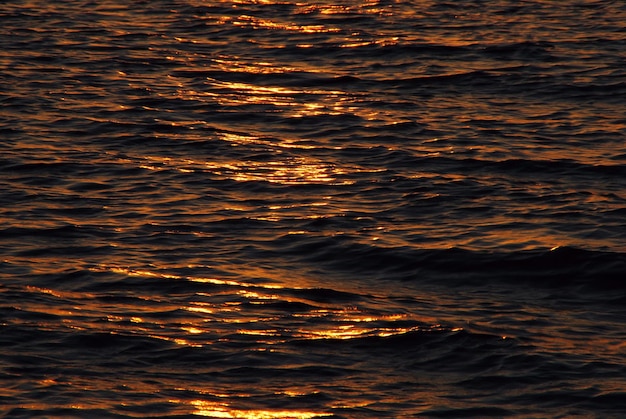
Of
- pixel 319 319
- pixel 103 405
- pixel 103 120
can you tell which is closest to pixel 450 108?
pixel 103 120

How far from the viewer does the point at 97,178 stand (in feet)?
61.6

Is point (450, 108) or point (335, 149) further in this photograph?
point (450, 108)

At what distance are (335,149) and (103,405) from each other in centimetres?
920

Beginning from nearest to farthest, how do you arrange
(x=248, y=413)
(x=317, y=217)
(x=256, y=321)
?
(x=248, y=413)
(x=256, y=321)
(x=317, y=217)

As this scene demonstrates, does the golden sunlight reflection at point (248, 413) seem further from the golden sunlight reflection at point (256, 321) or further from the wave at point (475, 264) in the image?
the wave at point (475, 264)

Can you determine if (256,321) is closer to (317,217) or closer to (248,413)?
(248,413)

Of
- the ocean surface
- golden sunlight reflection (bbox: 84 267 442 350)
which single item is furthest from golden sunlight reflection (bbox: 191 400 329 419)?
golden sunlight reflection (bbox: 84 267 442 350)

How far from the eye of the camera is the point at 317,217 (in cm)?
1712

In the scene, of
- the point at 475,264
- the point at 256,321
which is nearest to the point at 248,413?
the point at 256,321

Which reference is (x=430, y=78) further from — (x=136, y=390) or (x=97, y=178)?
(x=136, y=390)

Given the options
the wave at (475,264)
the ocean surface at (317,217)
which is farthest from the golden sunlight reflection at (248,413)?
the wave at (475,264)

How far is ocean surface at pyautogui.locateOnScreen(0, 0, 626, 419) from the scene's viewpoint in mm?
12406

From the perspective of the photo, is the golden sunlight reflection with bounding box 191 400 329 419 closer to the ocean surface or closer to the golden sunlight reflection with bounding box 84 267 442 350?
the ocean surface

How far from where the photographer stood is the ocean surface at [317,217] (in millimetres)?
12406
